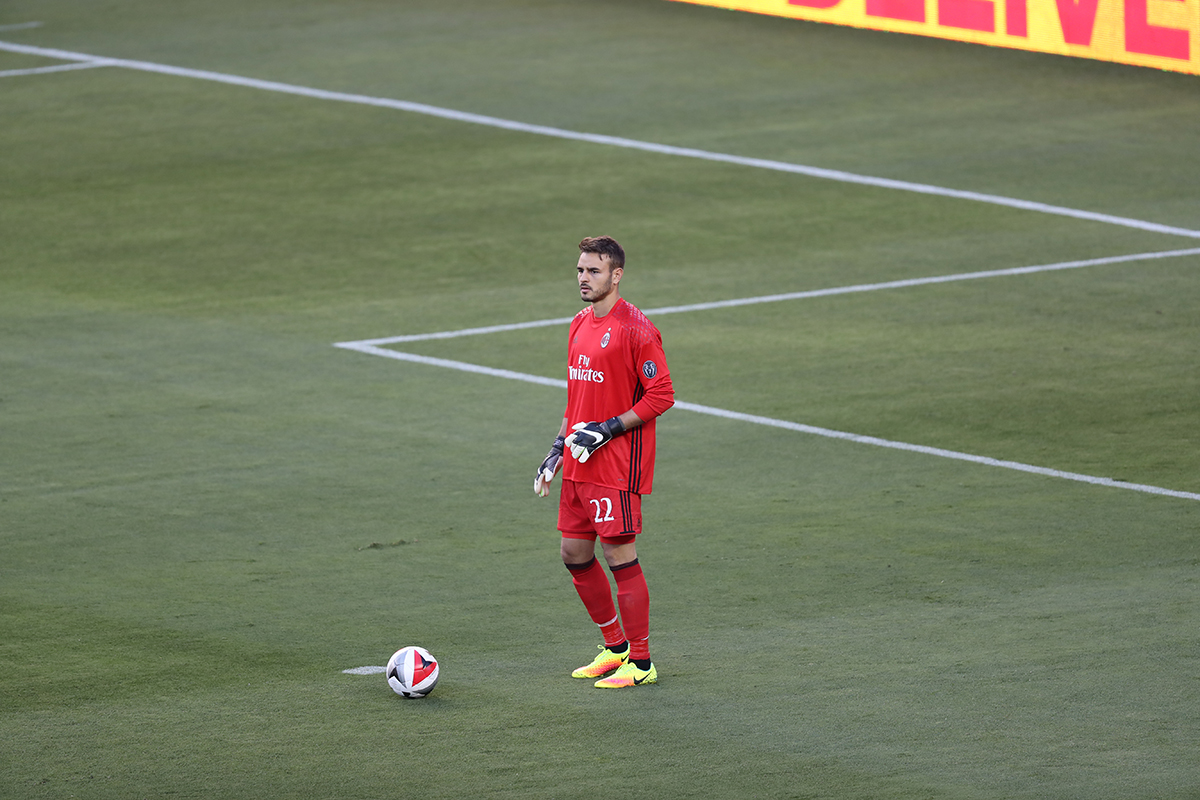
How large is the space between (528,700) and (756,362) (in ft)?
25.3

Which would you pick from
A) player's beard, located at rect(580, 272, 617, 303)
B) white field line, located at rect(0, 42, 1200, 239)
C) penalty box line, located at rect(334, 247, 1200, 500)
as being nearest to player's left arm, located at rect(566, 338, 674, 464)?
player's beard, located at rect(580, 272, 617, 303)

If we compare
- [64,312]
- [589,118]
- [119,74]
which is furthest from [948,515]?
[119,74]

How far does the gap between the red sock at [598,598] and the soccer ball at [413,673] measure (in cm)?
88

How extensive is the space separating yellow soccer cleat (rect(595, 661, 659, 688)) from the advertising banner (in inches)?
747

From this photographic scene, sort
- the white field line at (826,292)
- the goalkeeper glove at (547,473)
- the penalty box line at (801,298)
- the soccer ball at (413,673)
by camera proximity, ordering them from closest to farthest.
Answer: the soccer ball at (413,673) < the goalkeeper glove at (547,473) < the penalty box line at (801,298) < the white field line at (826,292)

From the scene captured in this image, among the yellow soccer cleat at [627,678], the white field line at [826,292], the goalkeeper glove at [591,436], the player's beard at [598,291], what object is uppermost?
the player's beard at [598,291]

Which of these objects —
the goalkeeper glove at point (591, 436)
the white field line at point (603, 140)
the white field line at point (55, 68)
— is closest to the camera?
the goalkeeper glove at point (591, 436)

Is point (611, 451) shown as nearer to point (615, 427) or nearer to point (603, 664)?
point (615, 427)

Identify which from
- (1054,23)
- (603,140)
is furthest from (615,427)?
(1054,23)

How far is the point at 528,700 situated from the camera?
959 cm

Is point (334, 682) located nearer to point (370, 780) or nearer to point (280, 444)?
point (370, 780)

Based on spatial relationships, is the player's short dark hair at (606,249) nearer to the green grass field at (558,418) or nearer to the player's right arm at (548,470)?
the player's right arm at (548,470)

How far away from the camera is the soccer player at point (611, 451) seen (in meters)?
9.74

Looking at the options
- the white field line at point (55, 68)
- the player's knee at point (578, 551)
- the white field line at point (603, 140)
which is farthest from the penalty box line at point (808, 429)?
the white field line at point (55, 68)
